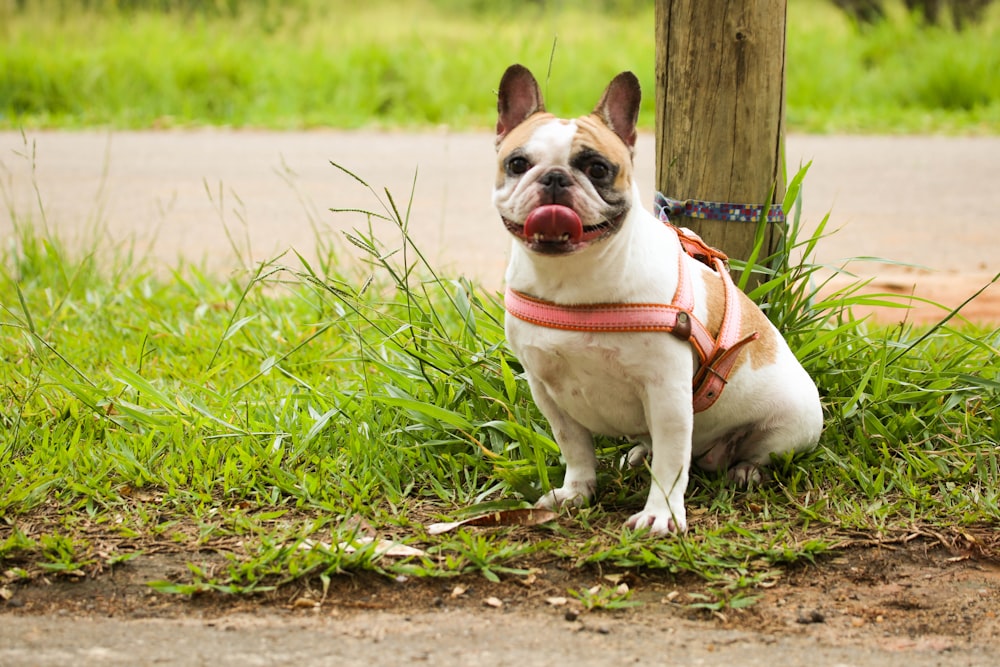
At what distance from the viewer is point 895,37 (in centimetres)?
1223

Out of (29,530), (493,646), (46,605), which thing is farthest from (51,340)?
(493,646)

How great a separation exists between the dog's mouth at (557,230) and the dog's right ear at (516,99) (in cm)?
42

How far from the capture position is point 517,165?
2.87 metres

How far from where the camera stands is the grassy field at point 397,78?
10.4 metres

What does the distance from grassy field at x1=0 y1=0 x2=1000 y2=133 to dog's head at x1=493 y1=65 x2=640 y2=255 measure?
7020 mm

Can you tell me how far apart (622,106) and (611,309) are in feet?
1.95

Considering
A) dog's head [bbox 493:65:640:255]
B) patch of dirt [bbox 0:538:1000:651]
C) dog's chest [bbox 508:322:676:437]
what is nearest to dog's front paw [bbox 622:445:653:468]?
dog's chest [bbox 508:322:676:437]

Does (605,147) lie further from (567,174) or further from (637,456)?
(637,456)

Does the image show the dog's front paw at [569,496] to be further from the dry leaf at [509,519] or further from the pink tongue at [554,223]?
the pink tongue at [554,223]

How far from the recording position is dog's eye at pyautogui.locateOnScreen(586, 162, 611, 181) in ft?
9.26

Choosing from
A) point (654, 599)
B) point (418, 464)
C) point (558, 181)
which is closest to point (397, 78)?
point (418, 464)

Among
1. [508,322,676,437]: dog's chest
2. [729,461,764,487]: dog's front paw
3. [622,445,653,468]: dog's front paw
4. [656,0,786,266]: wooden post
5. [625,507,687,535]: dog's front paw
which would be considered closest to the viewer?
[508,322,676,437]: dog's chest

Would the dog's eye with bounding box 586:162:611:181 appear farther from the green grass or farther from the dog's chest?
the green grass

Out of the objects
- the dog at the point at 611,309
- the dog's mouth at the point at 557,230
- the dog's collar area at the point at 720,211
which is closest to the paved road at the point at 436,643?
the dog at the point at 611,309
